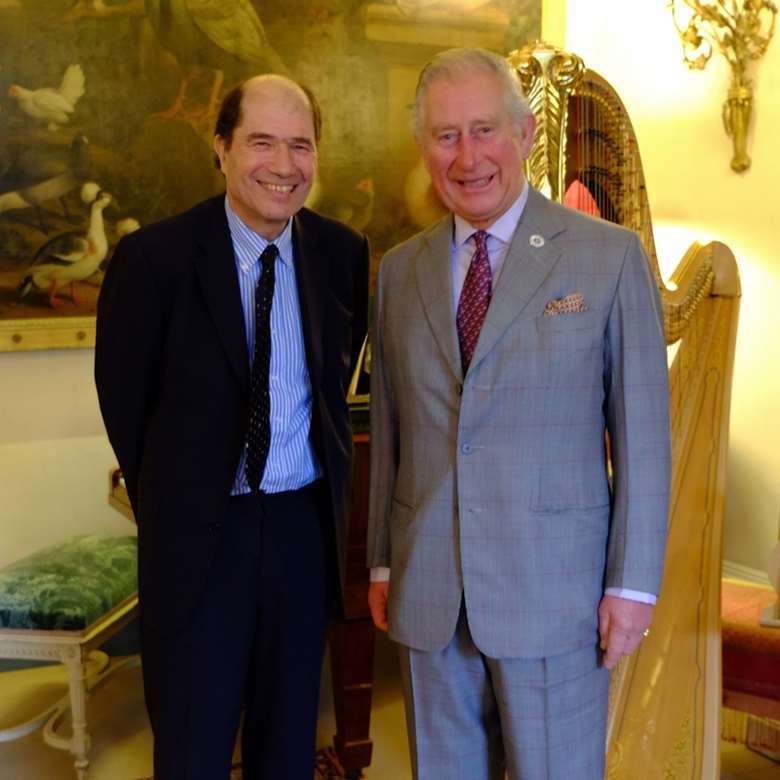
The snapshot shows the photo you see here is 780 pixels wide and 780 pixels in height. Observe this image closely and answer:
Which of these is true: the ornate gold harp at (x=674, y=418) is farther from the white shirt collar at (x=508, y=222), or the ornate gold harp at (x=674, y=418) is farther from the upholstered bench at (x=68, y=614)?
the upholstered bench at (x=68, y=614)

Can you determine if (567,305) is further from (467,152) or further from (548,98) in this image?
(548,98)

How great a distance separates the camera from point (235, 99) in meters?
1.99

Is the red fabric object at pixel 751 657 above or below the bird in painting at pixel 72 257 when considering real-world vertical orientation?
below

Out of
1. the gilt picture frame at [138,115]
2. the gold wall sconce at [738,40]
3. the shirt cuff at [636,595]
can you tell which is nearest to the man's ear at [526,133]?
the shirt cuff at [636,595]

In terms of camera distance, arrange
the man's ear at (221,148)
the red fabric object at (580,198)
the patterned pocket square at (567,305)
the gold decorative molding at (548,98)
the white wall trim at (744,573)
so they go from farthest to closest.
Result: the white wall trim at (744,573) → the red fabric object at (580,198) → the gold decorative molding at (548,98) → the man's ear at (221,148) → the patterned pocket square at (567,305)

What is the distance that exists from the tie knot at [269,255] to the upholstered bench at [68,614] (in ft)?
4.77

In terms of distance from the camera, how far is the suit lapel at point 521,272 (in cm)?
166

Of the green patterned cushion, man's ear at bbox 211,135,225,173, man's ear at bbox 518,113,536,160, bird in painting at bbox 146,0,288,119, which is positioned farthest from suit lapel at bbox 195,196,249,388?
bird in painting at bbox 146,0,288,119

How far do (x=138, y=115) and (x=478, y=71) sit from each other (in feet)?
7.74

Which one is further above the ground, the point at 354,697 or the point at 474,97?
the point at 474,97

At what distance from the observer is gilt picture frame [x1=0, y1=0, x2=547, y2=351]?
3584mm

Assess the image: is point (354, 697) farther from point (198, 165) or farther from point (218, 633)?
point (198, 165)

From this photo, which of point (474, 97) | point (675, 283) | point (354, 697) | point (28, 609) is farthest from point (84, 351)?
point (474, 97)

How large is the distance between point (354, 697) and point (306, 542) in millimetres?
1082
